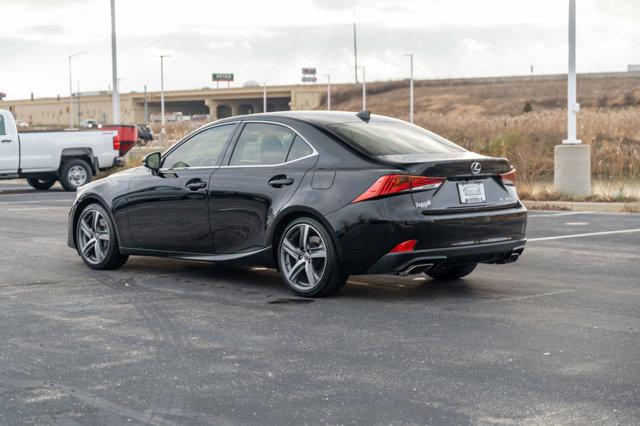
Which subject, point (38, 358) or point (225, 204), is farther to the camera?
point (225, 204)

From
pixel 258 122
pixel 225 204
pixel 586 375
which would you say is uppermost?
pixel 258 122

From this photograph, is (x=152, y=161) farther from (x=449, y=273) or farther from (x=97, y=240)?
(x=449, y=273)

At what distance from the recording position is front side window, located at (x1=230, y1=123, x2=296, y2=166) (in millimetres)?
9750

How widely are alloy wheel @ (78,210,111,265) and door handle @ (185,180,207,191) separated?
1.32m

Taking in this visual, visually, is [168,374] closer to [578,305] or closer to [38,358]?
[38,358]

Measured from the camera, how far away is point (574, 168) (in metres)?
20.3

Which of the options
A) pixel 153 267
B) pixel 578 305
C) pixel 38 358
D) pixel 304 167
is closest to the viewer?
pixel 38 358

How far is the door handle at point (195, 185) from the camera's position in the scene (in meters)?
10.2

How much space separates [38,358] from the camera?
7.04 metres

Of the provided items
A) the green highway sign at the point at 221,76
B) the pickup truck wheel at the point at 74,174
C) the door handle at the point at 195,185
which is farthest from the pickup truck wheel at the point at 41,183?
the green highway sign at the point at 221,76

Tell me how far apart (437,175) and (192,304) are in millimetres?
2260

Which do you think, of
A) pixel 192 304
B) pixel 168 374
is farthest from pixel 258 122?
pixel 168 374

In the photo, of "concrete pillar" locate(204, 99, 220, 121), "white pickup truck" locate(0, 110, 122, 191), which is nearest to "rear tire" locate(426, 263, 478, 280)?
"white pickup truck" locate(0, 110, 122, 191)

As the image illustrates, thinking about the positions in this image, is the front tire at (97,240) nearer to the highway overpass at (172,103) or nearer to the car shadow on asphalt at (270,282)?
the car shadow on asphalt at (270,282)
